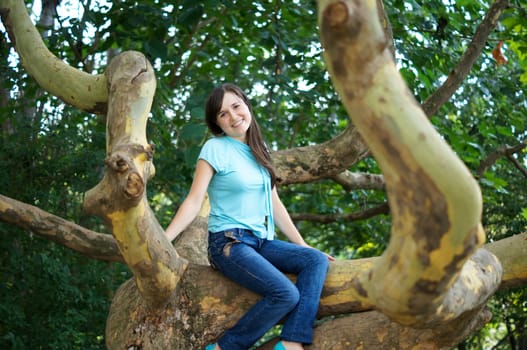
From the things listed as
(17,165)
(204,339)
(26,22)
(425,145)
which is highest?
(26,22)

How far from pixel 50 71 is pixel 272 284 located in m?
1.57

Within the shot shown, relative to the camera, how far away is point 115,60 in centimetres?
346

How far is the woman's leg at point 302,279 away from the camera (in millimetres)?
3182

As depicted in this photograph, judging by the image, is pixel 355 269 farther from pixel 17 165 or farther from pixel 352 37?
Result: pixel 17 165

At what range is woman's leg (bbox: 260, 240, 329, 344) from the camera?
318cm

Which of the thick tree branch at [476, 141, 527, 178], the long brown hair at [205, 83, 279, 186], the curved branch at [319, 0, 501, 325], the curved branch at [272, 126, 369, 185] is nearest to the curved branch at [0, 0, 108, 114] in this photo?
the long brown hair at [205, 83, 279, 186]

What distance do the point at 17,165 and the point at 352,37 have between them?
15.3 ft

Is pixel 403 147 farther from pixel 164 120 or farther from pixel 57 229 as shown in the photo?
pixel 164 120

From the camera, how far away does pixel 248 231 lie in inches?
137

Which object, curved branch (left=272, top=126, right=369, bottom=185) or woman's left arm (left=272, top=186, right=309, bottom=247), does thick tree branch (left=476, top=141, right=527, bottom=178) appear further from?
woman's left arm (left=272, top=186, right=309, bottom=247)

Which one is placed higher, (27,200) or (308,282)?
(27,200)

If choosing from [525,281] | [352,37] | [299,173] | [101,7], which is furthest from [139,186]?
[101,7]

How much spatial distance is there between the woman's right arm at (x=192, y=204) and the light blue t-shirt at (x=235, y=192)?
43 mm

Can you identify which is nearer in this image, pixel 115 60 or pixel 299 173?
pixel 115 60
